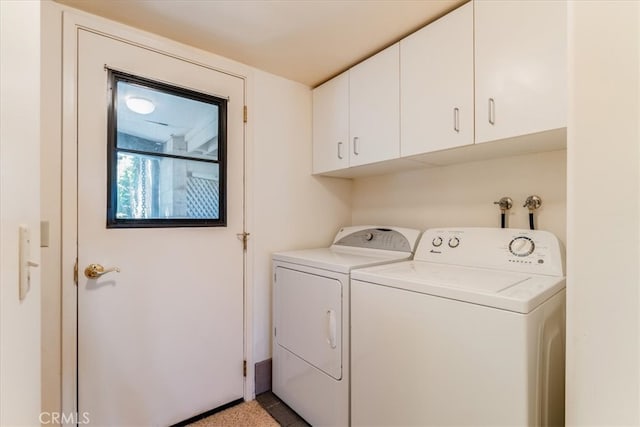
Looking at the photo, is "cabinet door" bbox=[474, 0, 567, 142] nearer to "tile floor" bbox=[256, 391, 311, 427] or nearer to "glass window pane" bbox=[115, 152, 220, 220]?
"glass window pane" bbox=[115, 152, 220, 220]

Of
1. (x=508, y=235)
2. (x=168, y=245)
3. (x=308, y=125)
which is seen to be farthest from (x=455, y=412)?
(x=308, y=125)

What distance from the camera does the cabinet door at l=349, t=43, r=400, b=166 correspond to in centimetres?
169

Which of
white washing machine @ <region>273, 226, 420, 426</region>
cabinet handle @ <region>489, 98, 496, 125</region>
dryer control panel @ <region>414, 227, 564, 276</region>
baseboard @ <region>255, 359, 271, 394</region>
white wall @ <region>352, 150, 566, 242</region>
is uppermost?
cabinet handle @ <region>489, 98, 496, 125</region>

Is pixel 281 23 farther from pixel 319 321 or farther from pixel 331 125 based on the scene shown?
pixel 319 321

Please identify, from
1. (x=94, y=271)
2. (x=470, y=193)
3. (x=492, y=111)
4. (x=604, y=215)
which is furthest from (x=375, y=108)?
(x=94, y=271)

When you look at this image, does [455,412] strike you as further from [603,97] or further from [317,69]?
[317,69]

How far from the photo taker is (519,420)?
3.00 feet

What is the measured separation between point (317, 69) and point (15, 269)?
192 cm

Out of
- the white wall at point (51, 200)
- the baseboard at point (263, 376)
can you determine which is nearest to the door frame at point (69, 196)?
the white wall at point (51, 200)

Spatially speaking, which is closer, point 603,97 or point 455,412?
point 603,97

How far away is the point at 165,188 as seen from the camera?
5.52 ft

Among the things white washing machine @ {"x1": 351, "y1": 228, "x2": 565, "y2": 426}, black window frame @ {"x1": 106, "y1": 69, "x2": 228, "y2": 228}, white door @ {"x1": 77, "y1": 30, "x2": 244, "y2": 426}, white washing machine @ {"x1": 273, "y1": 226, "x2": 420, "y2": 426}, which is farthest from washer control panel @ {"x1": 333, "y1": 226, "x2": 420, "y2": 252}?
black window frame @ {"x1": 106, "y1": 69, "x2": 228, "y2": 228}

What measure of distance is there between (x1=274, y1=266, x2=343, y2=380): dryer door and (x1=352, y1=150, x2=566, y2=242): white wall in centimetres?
85

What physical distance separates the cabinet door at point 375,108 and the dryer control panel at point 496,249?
0.56 meters
